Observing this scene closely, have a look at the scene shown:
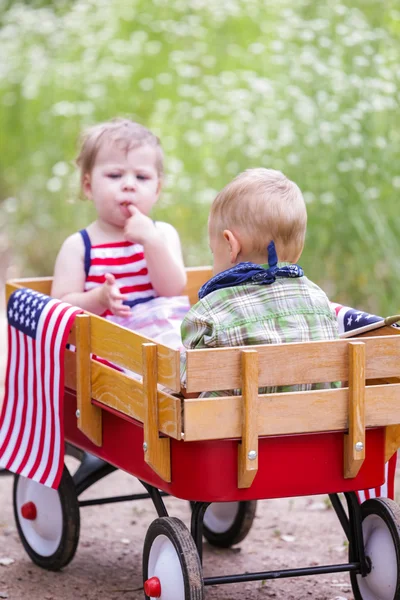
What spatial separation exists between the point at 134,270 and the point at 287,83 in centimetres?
261

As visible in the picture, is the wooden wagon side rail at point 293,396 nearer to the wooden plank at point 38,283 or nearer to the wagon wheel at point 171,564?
the wagon wheel at point 171,564

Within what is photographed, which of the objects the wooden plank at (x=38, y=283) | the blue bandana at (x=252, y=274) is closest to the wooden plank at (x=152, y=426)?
the blue bandana at (x=252, y=274)

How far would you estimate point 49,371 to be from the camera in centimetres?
308

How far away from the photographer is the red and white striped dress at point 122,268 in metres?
3.49

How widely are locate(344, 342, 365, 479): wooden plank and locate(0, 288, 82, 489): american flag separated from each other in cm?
87

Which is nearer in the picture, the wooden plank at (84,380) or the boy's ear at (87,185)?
the wooden plank at (84,380)

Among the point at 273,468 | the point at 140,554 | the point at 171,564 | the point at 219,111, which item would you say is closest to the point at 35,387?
the point at 140,554

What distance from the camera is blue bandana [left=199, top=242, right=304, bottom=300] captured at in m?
2.61

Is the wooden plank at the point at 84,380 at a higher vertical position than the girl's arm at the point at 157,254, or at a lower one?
lower

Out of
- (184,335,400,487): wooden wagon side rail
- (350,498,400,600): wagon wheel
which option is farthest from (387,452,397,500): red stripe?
(184,335,400,487): wooden wagon side rail

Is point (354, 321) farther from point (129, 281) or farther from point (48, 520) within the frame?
point (48, 520)

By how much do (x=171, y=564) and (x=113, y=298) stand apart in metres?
0.93

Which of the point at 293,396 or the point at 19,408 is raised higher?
the point at 293,396

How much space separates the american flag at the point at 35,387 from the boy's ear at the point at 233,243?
0.55 m
